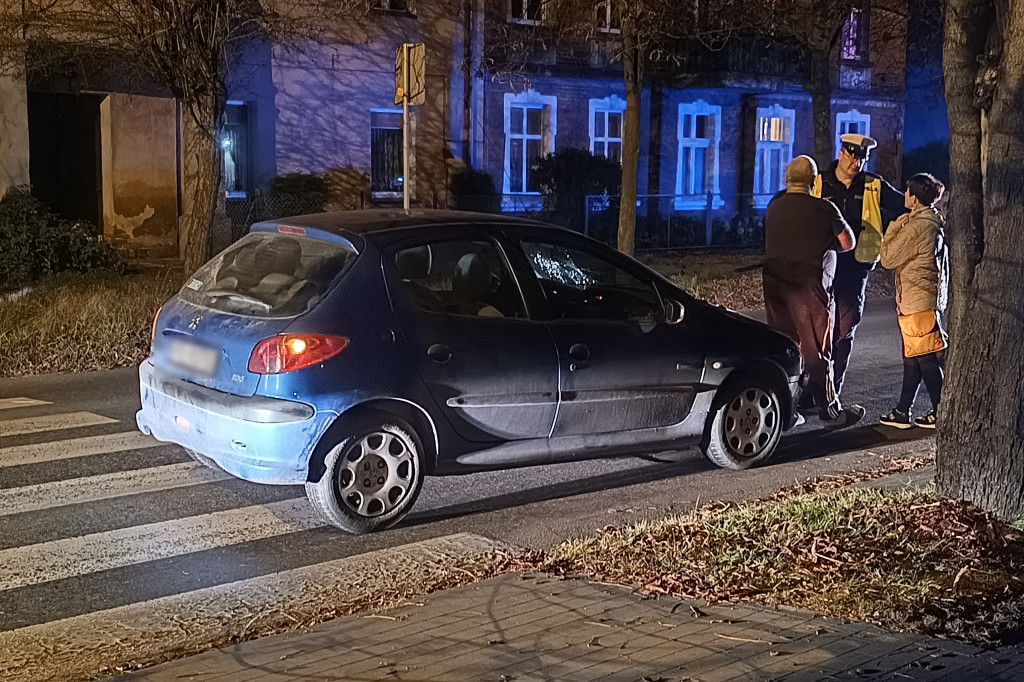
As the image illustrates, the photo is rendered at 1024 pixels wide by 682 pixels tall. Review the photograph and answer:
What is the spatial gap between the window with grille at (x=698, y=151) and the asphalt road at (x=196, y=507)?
830 inches

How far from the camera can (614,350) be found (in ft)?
25.0

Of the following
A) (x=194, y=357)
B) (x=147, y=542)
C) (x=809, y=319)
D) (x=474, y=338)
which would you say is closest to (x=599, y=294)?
(x=474, y=338)

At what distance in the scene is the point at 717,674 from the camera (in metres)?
4.58

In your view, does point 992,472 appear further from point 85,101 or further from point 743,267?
point 85,101

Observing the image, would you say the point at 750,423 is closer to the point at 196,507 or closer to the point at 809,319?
the point at 809,319

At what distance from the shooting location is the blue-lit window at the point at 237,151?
76.2 ft

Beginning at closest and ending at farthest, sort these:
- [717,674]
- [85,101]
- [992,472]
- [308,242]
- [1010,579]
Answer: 1. [717,674]
2. [1010,579]
3. [992,472]
4. [308,242]
5. [85,101]

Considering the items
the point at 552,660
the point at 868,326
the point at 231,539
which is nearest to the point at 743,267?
the point at 868,326

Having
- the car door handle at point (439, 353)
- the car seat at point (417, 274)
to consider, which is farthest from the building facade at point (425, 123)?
the car door handle at point (439, 353)

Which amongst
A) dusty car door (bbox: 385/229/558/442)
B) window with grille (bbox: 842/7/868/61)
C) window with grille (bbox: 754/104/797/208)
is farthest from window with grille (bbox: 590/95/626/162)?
dusty car door (bbox: 385/229/558/442)

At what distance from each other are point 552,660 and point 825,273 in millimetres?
5512

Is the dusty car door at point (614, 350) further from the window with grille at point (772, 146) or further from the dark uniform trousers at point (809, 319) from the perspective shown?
the window with grille at point (772, 146)

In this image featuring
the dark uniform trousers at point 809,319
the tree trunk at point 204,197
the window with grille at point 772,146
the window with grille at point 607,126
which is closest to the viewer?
the dark uniform trousers at point 809,319

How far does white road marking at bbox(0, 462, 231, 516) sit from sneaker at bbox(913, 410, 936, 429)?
17.4 feet
